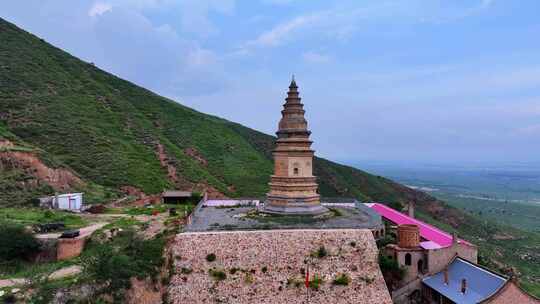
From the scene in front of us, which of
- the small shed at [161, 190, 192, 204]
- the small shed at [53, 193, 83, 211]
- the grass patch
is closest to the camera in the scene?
the grass patch

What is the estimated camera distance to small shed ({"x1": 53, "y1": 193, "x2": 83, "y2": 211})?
99.6ft

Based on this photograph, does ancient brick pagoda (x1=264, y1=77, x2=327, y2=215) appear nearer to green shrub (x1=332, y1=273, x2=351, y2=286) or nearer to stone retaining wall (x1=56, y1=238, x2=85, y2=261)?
green shrub (x1=332, y1=273, x2=351, y2=286)

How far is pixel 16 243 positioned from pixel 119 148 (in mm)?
29662

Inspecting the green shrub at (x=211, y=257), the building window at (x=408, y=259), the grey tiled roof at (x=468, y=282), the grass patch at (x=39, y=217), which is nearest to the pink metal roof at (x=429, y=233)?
the building window at (x=408, y=259)

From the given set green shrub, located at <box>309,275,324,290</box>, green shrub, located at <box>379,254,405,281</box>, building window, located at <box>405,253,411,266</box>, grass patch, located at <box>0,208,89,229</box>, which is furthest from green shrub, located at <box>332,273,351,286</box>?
grass patch, located at <box>0,208,89,229</box>

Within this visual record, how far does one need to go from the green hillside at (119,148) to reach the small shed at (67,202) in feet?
10.1

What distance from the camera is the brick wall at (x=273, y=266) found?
19141mm

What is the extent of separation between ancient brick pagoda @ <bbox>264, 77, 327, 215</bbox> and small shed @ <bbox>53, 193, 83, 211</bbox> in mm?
14580

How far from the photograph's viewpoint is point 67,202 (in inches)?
1203

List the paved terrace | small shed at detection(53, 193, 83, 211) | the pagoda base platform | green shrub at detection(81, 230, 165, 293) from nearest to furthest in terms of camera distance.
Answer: green shrub at detection(81, 230, 165, 293) → the paved terrace → the pagoda base platform → small shed at detection(53, 193, 83, 211)

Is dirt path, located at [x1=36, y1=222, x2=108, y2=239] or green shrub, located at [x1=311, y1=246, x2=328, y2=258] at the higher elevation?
dirt path, located at [x1=36, y1=222, x2=108, y2=239]

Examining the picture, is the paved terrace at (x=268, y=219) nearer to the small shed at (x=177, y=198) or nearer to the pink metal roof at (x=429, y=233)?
the pink metal roof at (x=429, y=233)

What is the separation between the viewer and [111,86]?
72.7m

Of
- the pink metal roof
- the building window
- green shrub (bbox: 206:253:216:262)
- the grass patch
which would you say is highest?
the grass patch
